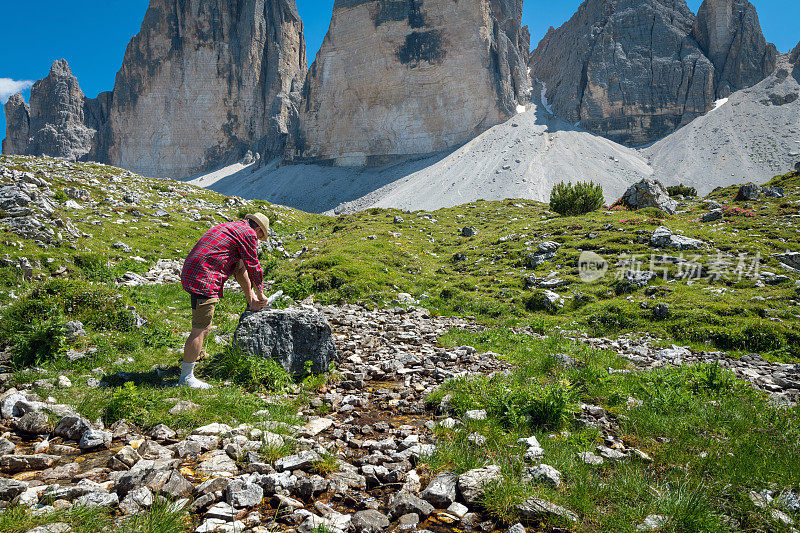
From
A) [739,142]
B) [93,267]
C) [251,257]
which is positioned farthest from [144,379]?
[739,142]

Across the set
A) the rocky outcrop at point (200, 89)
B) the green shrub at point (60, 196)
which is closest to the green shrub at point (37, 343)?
the green shrub at point (60, 196)

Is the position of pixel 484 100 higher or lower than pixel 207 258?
higher

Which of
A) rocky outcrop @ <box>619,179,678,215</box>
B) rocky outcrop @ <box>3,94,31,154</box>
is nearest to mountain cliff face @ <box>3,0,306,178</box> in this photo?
rocky outcrop @ <box>3,94,31,154</box>

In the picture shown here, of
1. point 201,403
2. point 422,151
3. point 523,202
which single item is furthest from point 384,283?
point 422,151

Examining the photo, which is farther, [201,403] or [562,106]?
[562,106]

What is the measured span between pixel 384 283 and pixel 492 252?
8840mm

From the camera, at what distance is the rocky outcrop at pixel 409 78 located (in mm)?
116188

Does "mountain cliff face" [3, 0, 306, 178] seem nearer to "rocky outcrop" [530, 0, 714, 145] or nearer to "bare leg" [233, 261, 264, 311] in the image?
"rocky outcrop" [530, 0, 714, 145]

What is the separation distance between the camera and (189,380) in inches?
246

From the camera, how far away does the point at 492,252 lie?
2261cm

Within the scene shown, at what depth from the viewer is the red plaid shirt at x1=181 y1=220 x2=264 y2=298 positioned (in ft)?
21.7

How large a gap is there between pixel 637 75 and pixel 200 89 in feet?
520

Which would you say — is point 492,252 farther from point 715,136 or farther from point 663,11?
point 663,11

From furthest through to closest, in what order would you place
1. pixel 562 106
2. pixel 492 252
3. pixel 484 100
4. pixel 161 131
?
pixel 161 131, pixel 562 106, pixel 484 100, pixel 492 252
